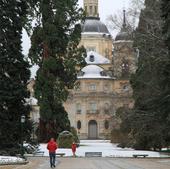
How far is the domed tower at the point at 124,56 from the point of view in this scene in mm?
48800

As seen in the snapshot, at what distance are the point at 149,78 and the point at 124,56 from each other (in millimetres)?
8784

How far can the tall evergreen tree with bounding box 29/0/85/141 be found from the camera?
52.0 m

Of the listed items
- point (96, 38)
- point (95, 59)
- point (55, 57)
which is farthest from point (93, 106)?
point (55, 57)

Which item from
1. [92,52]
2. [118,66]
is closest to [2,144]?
[118,66]

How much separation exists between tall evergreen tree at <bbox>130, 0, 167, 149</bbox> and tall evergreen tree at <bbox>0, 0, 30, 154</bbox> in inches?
344

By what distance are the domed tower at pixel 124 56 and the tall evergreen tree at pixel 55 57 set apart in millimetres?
3803

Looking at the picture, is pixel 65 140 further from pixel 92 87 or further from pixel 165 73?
pixel 92 87

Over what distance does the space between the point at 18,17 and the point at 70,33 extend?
17.9 metres

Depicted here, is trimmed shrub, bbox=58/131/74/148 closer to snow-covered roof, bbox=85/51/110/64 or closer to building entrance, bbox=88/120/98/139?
building entrance, bbox=88/120/98/139

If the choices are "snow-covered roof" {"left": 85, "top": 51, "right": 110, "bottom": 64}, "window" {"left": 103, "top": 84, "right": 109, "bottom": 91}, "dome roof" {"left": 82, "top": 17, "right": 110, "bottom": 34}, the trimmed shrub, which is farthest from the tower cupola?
the trimmed shrub

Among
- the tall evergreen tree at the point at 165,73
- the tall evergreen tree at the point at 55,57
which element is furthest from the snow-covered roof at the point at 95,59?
the tall evergreen tree at the point at 165,73

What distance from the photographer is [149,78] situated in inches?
1822

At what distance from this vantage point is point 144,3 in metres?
45.0

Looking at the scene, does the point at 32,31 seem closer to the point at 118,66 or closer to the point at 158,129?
the point at 118,66
